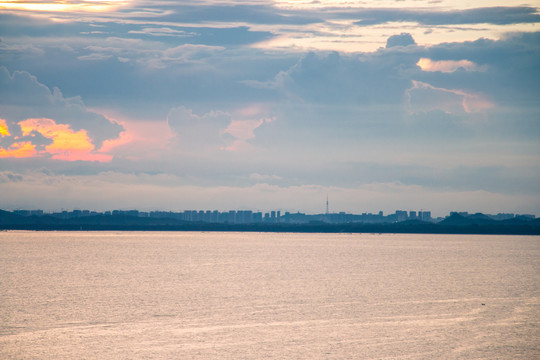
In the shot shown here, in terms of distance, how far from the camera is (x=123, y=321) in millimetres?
41844

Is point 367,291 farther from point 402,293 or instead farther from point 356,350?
point 356,350

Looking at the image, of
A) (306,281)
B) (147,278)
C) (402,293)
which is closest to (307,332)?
(402,293)

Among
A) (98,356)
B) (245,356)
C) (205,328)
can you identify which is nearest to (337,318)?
(205,328)

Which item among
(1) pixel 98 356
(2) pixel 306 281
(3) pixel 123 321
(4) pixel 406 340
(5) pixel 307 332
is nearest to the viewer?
(1) pixel 98 356

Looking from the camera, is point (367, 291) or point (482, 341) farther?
point (367, 291)

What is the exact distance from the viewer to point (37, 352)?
32250 millimetres

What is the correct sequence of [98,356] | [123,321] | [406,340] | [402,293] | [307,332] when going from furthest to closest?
[402,293] → [123,321] → [307,332] → [406,340] → [98,356]

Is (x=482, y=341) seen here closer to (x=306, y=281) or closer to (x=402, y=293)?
(x=402, y=293)

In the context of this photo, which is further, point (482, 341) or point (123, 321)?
point (123, 321)

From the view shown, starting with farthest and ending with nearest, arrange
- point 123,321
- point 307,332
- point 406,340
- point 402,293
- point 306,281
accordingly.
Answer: point 306,281 < point 402,293 < point 123,321 < point 307,332 < point 406,340

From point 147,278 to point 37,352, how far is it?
45.6 meters

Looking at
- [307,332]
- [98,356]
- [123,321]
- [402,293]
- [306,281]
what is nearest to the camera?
[98,356]

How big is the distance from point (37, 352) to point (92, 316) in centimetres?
1146

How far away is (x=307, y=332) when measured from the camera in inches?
1503
